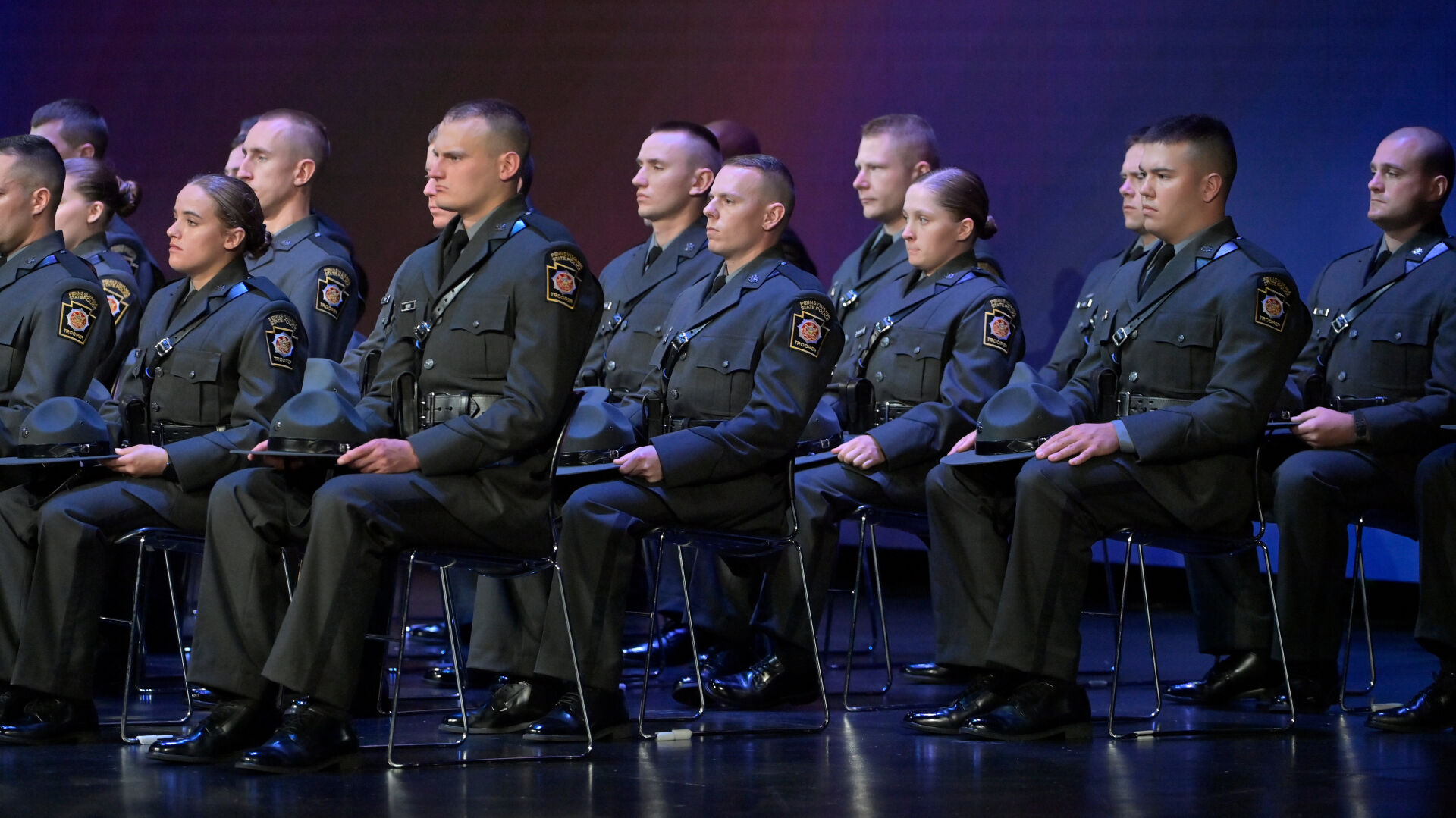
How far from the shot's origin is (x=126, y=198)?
246 inches

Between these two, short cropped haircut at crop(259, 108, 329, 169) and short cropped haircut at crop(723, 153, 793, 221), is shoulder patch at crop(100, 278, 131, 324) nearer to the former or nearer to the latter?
short cropped haircut at crop(259, 108, 329, 169)

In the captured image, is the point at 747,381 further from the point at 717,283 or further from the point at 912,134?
the point at 912,134

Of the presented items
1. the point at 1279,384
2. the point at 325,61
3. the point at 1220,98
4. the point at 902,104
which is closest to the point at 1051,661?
the point at 1279,384

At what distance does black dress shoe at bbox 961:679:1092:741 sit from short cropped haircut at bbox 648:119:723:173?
103 inches

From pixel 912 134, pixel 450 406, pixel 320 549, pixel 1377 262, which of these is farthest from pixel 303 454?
pixel 1377 262

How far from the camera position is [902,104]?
26.3 feet

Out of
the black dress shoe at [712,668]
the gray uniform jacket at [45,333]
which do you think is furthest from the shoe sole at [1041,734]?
the gray uniform jacket at [45,333]

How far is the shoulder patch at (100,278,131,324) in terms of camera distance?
18.5 feet

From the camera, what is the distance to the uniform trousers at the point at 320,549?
12.6ft

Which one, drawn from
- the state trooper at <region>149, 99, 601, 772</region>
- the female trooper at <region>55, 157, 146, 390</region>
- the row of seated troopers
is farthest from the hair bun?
the state trooper at <region>149, 99, 601, 772</region>

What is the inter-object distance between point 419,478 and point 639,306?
2.13m

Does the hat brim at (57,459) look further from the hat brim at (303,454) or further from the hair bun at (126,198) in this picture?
the hair bun at (126,198)

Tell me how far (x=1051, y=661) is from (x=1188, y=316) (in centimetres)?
100

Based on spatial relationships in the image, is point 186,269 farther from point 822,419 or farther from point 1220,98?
point 1220,98
